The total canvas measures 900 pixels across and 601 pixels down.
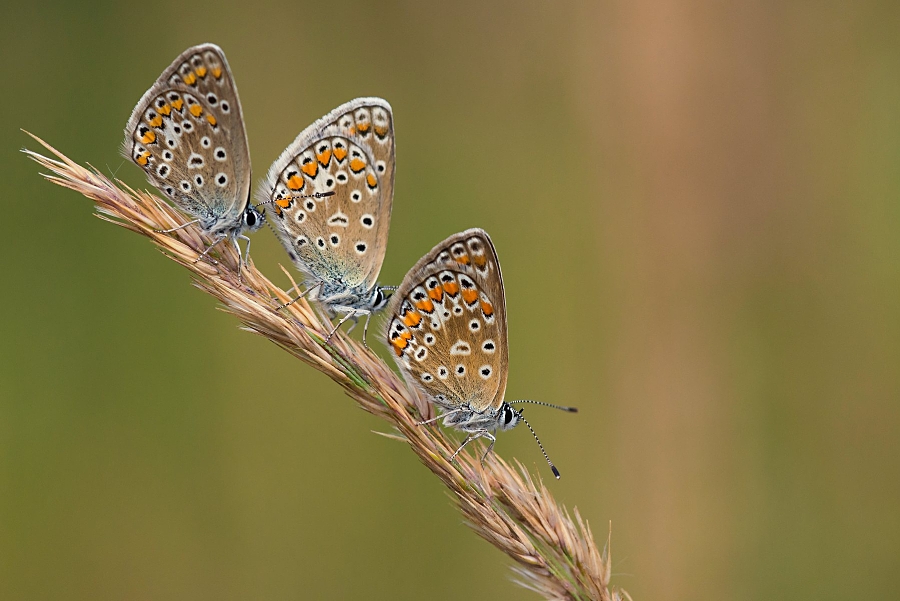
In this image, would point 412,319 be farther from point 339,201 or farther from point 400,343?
point 339,201

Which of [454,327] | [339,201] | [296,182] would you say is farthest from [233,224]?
[454,327]

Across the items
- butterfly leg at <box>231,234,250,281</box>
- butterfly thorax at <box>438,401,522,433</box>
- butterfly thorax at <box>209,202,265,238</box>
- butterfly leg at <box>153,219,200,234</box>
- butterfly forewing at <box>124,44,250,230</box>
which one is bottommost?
butterfly thorax at <box>438,401,522,433</box>

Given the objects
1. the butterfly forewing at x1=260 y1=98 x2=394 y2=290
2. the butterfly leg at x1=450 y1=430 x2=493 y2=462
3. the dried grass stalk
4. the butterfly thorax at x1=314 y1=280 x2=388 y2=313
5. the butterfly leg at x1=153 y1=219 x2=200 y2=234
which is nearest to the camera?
the dried grass stalk

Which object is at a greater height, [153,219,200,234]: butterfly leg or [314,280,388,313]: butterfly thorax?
[153,219,200,234]: butterfly leg

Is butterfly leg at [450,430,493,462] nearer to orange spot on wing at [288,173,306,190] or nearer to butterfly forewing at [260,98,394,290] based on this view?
butterfly forewing at [260,98,394,290]

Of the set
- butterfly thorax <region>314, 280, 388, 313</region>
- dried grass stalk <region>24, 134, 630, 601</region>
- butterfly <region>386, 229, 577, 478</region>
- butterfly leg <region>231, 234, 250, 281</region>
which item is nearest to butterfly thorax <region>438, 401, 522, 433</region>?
butterfly <region>386, 229, 577, 478</region>

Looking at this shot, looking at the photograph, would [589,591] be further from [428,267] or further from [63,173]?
[63,173]

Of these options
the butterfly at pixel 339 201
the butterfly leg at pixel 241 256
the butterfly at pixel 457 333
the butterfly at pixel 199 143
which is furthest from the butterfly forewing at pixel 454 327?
the butterfly at pixel 199 143

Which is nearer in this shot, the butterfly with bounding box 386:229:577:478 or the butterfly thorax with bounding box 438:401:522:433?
the butterfly with bounding box 386:229:577:478
